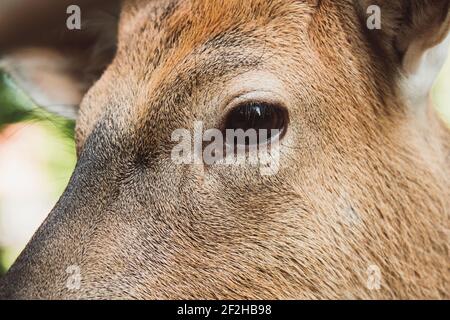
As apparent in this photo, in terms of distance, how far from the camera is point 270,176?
2271mm

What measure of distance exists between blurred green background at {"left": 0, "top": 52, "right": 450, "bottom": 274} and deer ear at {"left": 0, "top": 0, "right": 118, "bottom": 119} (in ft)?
0.32

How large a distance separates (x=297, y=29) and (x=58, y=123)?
124cm

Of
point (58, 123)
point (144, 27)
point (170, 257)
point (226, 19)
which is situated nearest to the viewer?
point (170, 257)

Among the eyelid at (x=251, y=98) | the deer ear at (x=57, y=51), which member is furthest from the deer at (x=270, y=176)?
the deer ear at (x=57, y=51)

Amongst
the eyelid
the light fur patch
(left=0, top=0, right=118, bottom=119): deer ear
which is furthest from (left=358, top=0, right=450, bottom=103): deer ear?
(left=0, top=0, right=118, bottom=119): deer ear

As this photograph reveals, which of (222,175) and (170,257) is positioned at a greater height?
(222,175)

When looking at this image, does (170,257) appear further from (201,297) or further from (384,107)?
(384,107)

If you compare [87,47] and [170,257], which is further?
[87,47]

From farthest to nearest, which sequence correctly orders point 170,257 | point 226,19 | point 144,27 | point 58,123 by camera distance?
point 58,123 → point 144,27 → point 226,19 → point 170,257

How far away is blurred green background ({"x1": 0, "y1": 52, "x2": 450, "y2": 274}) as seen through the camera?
128 inches

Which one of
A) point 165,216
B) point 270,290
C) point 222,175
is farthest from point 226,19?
point 270,290

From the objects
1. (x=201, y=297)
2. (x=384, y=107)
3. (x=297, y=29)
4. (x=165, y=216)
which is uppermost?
(x=297, y=29)

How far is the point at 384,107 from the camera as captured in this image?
2.41 metres

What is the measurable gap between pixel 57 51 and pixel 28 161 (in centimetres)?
70
